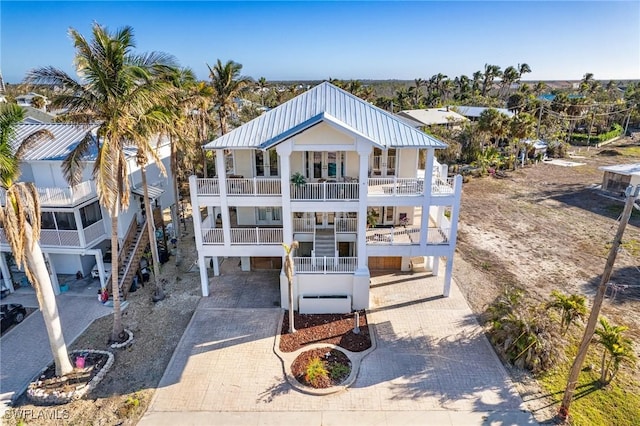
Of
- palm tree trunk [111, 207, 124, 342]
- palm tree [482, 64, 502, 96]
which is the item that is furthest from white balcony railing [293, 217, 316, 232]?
palm tree [482, 64, 502, 96]

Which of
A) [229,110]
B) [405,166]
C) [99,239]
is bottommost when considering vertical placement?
[99,239]

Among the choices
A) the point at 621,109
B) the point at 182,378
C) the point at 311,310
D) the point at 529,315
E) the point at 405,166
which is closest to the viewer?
the point at 182,378

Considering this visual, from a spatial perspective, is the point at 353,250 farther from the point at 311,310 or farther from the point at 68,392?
the point at 68,392

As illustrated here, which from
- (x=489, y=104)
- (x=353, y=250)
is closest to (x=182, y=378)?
(x=353, y=250)

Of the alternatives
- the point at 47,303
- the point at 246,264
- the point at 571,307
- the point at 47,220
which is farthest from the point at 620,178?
the point at 47,220

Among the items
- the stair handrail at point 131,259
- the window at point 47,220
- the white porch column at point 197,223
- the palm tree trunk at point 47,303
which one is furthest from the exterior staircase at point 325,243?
the window at point 47,220

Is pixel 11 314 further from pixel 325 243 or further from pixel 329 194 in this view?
pixel 329 194

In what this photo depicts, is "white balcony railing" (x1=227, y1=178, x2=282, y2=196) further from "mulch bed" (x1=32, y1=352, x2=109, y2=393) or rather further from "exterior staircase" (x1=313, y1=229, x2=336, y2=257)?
"mulch bed" (x1=32, y1=352, x2=109, y2=393)
